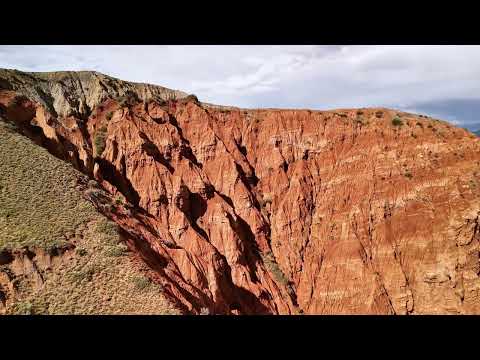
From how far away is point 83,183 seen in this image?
74.2 feet

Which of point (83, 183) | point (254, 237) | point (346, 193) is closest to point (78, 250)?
point (83, 183)

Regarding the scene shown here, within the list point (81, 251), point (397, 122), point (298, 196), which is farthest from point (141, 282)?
point (397, 122)

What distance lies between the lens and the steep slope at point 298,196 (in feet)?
110

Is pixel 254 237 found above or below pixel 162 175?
below

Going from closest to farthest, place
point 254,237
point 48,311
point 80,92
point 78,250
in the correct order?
point 48,311 → point 78,250 → point 254,237 → point 80,92

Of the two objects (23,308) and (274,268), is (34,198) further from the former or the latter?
(274,268)

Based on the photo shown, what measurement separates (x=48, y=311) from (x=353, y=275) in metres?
27.4

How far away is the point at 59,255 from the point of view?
1700 centimetres

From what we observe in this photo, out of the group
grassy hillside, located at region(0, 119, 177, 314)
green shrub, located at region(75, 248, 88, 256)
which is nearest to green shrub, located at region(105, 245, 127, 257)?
grassy hillside, located at region(0, 119, 177, 314)

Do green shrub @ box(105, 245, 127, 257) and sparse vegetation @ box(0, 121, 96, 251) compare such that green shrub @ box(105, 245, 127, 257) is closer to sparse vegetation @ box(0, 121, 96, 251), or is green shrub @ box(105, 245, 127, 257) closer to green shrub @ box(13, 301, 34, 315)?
sparse vegetation @ box(0, 121, 96, 251)

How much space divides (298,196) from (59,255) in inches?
1071

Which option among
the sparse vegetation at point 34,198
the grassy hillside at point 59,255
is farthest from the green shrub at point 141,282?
the sparse vegetation at point 34,198

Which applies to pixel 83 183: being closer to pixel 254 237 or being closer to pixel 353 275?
pixel 254 237
